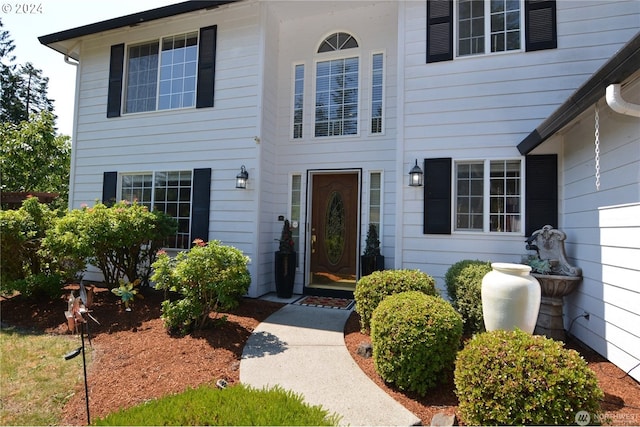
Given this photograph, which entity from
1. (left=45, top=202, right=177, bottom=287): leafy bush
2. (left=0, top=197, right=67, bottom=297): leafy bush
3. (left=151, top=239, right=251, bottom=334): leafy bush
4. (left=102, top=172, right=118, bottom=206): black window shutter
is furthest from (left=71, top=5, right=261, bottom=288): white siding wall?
(left=151, top=239, right=251, bottom=334): leafy bush

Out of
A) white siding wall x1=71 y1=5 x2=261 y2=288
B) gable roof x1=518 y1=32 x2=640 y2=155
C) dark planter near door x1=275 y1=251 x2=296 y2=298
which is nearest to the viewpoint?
gable roof x1=518 y1=32 x2=640 y2=155

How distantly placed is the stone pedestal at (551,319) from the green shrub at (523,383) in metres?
1.86

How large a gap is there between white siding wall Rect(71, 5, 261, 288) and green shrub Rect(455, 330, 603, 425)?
4.18 metres

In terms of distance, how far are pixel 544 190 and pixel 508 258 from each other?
1.07 metres

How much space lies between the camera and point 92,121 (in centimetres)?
719

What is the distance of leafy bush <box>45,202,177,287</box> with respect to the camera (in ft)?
16.0

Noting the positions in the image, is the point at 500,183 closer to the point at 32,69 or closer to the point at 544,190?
the point at 544,190

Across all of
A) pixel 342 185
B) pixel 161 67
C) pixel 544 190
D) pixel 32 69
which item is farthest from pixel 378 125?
pixel 32 69

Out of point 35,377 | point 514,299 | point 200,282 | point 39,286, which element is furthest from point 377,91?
point 39,286

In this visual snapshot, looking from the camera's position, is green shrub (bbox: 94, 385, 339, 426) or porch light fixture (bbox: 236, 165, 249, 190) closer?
green shrub (bbox: 94, 385, 339, 426)

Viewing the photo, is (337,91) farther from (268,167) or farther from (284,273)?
(284,273)

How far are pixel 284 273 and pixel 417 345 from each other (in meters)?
3.50

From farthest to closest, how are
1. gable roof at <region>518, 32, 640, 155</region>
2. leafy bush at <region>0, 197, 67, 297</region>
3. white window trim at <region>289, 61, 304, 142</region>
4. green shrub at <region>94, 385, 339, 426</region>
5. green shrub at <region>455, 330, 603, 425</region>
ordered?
white window trim at <region>289, 61, 304, 142</region> < leafy bush at <region>0, 197, 67, 297</region> < gable roof at <region>518, 32, 640, 155</region> < green shrub at <region>455, 330, 603, 425</region> < green shrub at <region>94, 385, 339, 426</region>

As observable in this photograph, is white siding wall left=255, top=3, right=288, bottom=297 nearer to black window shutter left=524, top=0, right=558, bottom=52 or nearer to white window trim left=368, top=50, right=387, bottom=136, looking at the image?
white window trim left=368, top=50, right=387, bottom=136
